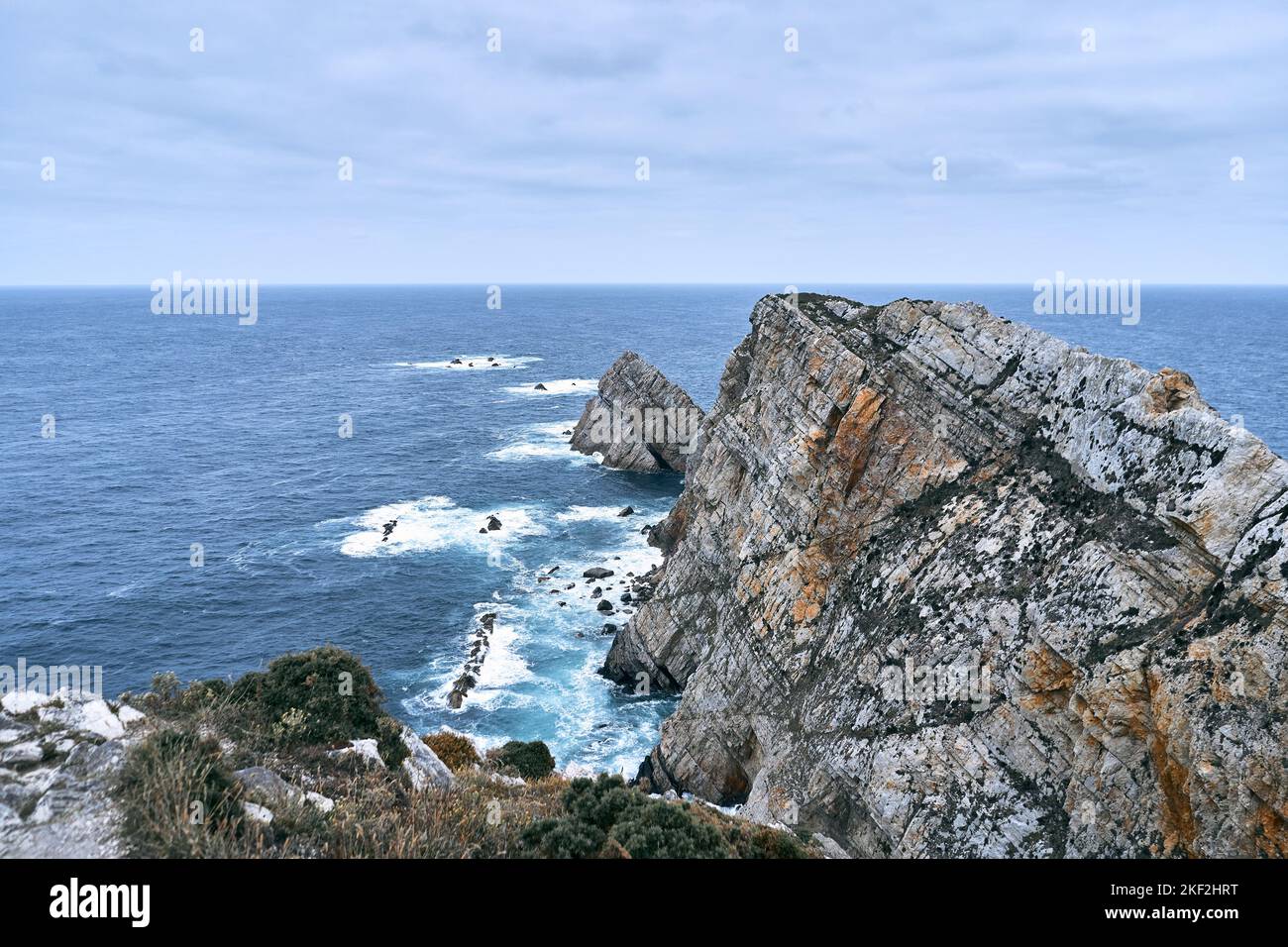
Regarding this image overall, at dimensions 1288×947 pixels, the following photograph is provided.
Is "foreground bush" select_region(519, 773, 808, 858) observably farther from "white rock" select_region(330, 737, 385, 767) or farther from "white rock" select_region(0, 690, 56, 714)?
"white rock" select_region(0, 690, 56, 714)

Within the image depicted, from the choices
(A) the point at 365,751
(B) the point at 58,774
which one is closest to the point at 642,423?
(A) the point at 365,751

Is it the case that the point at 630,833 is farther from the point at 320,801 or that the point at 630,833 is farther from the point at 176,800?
the point at 176,800

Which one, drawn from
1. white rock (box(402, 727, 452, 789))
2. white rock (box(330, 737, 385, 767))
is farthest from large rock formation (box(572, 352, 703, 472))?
white rock (box(330, 737, 385, 767))

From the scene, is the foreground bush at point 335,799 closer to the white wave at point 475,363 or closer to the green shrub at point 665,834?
the green shrub at point 665,834

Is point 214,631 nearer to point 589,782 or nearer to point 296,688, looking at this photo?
point 296,688
